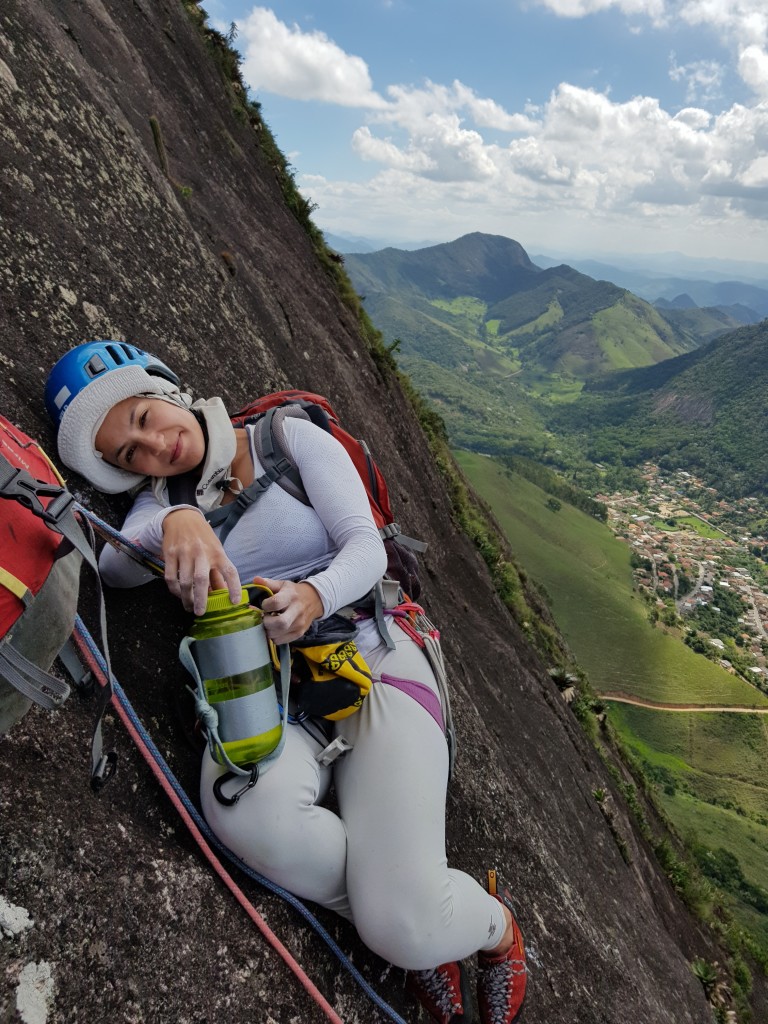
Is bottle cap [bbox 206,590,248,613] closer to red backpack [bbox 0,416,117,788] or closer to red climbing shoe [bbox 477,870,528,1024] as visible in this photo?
red backpack [bbox 0,416,117,788]

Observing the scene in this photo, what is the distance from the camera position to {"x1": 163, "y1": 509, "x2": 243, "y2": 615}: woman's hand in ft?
10.3

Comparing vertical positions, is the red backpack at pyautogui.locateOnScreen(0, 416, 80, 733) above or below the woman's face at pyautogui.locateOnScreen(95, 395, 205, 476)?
below

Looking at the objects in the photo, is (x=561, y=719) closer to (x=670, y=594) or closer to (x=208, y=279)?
(x=208, y=279)

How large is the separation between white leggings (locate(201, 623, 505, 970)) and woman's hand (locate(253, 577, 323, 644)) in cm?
75

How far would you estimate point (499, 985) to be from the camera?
417 centimetres

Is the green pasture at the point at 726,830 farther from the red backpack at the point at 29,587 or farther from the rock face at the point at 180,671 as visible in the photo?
the red backpack at the point at 29,587

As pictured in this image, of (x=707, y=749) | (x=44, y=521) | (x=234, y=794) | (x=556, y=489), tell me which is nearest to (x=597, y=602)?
(x=707, y=749)

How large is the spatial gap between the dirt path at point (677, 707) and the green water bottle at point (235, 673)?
92287 millimetres

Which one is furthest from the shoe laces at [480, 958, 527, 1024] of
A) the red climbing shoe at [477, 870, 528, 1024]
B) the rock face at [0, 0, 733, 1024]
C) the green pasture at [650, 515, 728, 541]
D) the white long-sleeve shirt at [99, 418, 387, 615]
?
the green pasture at [650, 515, 728, 541]

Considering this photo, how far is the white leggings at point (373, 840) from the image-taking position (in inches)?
126

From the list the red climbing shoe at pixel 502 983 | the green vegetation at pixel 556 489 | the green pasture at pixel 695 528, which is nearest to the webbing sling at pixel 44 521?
the red climbing shoe at pixel 502 983

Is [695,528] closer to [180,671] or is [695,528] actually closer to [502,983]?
[502,983]

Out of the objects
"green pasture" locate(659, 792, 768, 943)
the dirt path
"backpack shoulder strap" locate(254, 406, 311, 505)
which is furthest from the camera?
the dirt path

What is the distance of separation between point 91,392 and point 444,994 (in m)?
4.46
